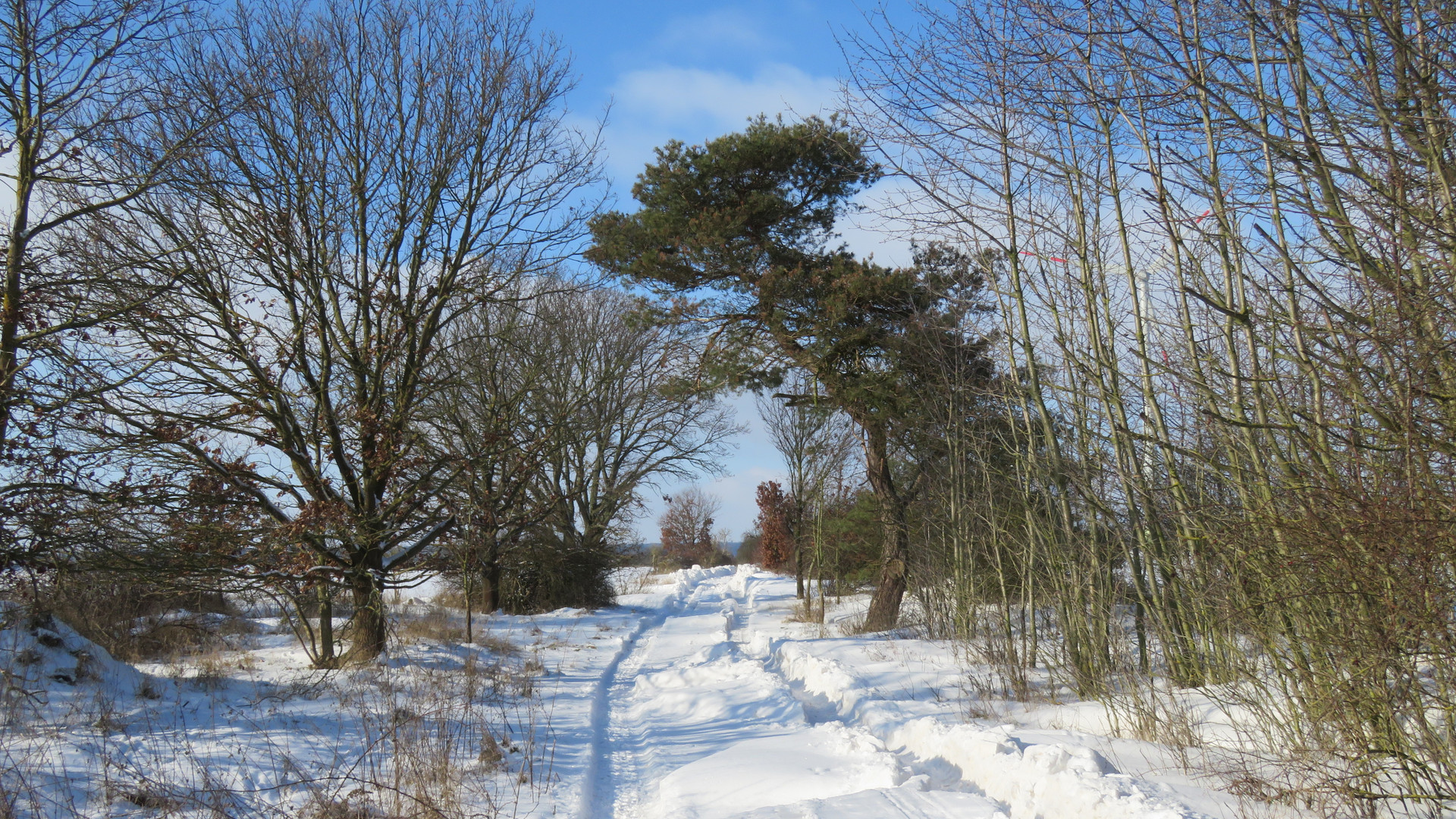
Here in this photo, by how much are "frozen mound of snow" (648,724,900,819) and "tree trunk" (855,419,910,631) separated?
7657mm

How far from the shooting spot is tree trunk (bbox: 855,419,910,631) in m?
13.4

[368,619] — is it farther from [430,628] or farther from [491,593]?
[491,593]

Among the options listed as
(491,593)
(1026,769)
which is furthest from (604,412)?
(1026,769)

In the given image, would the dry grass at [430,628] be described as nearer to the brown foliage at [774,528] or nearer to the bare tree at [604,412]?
the bare tree at [604,412]

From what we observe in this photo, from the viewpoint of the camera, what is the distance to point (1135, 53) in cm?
393

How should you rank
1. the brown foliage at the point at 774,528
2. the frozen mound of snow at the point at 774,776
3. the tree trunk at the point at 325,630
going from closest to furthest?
the frozen mound of snow at the point at 774,776
the tree trunk at the point at 325,630
the brown foliage at the point at 774,528

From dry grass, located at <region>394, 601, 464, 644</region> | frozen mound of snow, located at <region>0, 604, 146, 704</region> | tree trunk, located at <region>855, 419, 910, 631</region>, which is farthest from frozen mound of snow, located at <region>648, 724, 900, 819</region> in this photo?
tree trunk, located at <region>855, 419, 910, 631</region>

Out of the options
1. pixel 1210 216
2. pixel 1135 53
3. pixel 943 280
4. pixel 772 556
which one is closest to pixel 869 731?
pixel 1210 216

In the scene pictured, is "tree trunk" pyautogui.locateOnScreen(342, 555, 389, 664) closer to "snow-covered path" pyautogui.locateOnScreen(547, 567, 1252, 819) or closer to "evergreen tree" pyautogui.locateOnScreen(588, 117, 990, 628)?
"snow-covered path" pyautogui.locateOnScreen(547, 567, 1252, 819)

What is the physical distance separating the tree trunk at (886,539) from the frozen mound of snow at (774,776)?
301 inches

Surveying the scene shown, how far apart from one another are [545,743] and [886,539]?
8800 millimetres

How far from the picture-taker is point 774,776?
4.98 metres

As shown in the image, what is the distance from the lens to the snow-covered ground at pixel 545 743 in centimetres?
409

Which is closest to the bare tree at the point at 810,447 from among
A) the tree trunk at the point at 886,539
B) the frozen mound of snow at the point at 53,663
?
the tree trunk at the point at 886,539
